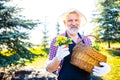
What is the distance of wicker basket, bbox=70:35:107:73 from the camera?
368 centimetres

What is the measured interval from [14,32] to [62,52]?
644cm

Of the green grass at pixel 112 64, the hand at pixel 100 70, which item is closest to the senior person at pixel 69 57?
the hand at pixel 100 70

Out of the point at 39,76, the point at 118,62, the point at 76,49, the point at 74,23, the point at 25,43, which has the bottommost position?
the point at 118,62

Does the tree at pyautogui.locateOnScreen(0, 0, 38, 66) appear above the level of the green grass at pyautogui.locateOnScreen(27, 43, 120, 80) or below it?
above

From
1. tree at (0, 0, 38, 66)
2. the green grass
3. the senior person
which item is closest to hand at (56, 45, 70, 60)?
the senior person

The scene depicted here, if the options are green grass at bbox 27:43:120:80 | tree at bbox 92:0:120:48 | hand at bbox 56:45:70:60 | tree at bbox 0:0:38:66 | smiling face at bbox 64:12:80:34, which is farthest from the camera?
tree at bbox 92:0:120:48

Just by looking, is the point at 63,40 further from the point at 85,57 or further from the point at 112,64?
the point at 112,64

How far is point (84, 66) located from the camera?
3.70 m

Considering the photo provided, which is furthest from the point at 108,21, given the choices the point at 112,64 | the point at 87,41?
the point at 87,41

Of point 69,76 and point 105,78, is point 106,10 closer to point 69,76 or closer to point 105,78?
point 105,78

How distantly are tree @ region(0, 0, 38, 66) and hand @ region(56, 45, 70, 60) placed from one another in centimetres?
611

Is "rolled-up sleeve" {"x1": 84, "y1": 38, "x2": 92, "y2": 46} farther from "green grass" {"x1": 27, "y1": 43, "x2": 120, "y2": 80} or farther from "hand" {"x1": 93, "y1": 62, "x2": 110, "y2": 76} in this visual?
"green grass" {"x1": 27, "y1": 43, "x2": 120, "y2": 80}

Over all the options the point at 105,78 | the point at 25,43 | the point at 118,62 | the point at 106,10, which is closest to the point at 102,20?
the point at 106,10

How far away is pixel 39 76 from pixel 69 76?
200 inches
